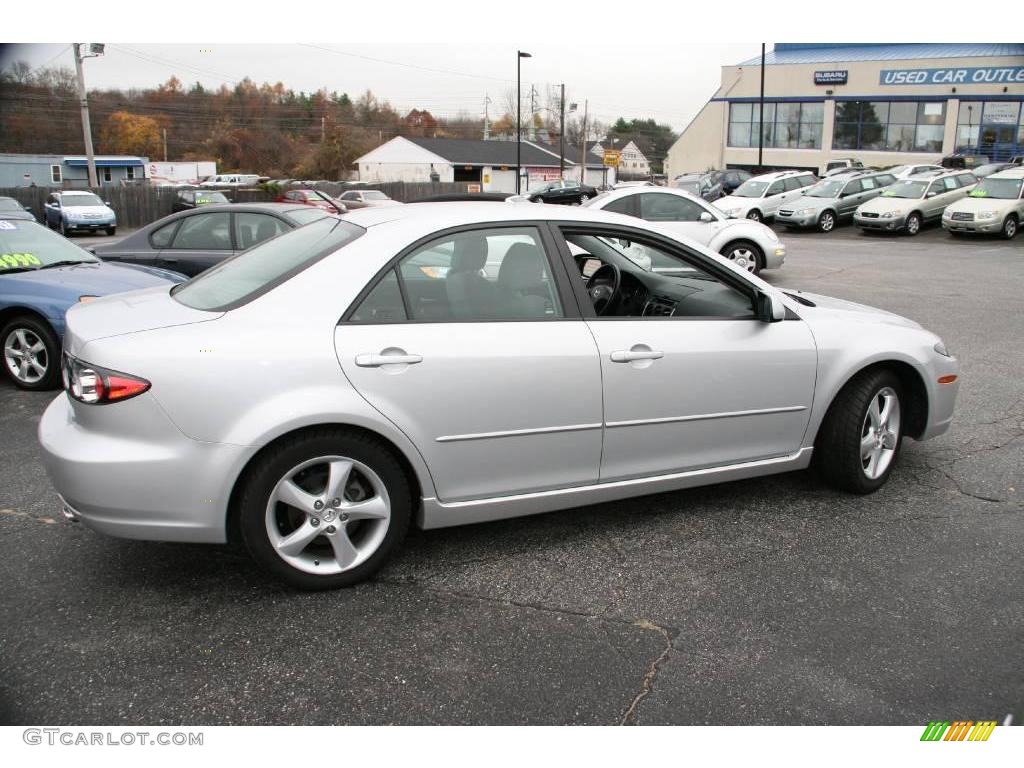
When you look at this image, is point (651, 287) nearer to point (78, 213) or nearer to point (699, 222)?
point (699, 222)

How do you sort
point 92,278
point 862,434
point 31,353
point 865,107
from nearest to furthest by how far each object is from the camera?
point 862,434 < point 31,353 < point 92,278 < point 865,107

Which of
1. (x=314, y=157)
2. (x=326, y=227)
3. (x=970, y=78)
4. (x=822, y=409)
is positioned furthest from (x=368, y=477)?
(x=314, y=157)

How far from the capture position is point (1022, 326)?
9.52 meters

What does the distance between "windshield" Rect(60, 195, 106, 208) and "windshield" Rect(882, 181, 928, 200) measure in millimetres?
27730

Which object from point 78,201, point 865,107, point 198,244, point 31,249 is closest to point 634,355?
point 31,249

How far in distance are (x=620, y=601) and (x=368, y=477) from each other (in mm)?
1146

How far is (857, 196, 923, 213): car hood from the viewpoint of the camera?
921 inches

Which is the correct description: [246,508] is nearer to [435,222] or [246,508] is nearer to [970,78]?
[435,222]

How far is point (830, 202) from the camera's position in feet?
83.2

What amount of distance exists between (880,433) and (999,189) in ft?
73.8

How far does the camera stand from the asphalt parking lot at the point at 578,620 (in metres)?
2.68

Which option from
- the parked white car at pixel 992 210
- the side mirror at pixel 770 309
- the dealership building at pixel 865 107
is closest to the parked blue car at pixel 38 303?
the side mirror at pixel 770 309

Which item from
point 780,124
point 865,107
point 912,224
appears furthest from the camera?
point 780,124

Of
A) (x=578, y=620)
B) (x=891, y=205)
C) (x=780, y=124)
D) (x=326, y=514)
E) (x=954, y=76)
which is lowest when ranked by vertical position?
(x=578, y=620)
